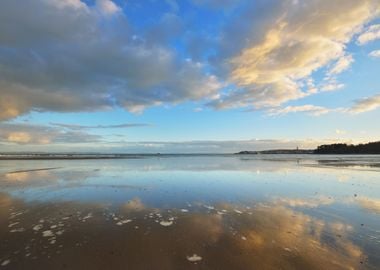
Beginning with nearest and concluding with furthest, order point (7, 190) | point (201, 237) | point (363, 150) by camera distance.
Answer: point (201, 237), point (7, 190), point (363, 150)

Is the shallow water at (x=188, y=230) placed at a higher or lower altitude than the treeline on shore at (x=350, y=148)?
lower

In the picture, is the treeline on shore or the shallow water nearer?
the shallow water

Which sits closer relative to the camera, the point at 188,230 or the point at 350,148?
the point at 188,230

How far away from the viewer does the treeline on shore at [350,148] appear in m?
146

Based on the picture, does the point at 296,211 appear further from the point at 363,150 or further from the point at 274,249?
the point at 363,150

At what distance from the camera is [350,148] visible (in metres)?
161

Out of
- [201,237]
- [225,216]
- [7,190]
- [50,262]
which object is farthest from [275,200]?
[7,190]

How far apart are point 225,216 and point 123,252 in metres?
→ 4.47

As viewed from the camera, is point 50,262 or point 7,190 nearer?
point 50,262

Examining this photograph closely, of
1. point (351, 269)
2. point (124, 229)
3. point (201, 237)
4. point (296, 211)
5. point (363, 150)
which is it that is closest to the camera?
point (351, 269)

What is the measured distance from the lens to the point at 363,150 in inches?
5979

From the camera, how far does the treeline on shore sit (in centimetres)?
14575

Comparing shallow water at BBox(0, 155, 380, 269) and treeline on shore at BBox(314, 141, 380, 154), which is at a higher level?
treeline on shore at BBox(314, 141, 380, 154)

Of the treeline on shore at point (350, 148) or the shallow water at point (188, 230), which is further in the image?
the treeline on shore at point (350, 148)
